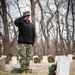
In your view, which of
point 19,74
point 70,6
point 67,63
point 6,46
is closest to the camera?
point 67,63

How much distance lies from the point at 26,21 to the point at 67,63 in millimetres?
5433

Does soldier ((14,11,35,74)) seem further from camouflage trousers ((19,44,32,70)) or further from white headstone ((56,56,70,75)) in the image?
white headstone ((56,56,70,75))

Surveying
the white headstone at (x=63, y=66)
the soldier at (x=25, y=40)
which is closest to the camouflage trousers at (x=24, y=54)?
the soldier at (x=25, y=40)

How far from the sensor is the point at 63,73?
6.04 meters

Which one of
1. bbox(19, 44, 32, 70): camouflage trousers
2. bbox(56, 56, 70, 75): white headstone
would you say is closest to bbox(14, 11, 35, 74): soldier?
bbox(19, 44, 32, 70): camouflage trousers

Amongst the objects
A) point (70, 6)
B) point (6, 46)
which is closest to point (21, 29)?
point (6, 46)

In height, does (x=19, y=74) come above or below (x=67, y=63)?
below

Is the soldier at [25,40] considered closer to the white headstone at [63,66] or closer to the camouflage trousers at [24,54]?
the camouflage trousers at [24,54]

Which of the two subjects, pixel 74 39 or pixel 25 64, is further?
pixel 74 39

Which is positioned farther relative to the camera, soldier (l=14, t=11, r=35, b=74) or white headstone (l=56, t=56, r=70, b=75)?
soldier (l=14, t=11, r=35, b=74)

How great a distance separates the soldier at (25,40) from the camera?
434 inches

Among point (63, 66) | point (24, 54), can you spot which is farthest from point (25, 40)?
point (63, 66)

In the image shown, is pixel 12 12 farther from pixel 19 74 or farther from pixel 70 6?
pixel 19 74

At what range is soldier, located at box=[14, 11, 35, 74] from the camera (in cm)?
1103
